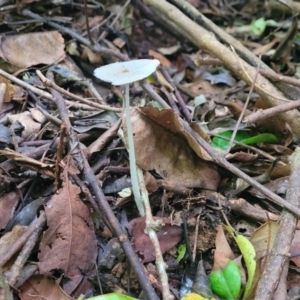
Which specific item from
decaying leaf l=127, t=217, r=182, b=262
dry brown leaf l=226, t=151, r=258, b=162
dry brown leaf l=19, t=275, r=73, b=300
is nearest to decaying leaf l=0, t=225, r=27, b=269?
dry brown leaf l=19, t=275, r=73, b=300

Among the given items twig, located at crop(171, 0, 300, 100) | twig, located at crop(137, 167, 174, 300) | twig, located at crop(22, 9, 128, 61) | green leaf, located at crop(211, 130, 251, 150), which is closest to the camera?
twig, located at crop(137, 167, 174, 300)

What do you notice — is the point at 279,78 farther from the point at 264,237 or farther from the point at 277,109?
the point at 264,237

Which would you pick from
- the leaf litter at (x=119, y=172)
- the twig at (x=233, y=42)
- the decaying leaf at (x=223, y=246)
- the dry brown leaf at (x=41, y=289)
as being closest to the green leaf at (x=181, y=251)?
the leaf litter at (x=119, y=172)

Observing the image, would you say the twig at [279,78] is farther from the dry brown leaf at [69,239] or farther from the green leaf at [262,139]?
the dry brown leaf at [69,239]

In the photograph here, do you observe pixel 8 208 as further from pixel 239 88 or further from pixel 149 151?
pixel 239 88

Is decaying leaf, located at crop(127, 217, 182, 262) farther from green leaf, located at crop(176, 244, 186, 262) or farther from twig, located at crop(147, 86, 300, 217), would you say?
twig, located at crop(147, 86, 300, 217)

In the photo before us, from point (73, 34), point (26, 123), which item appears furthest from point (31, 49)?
point (26, 123)
